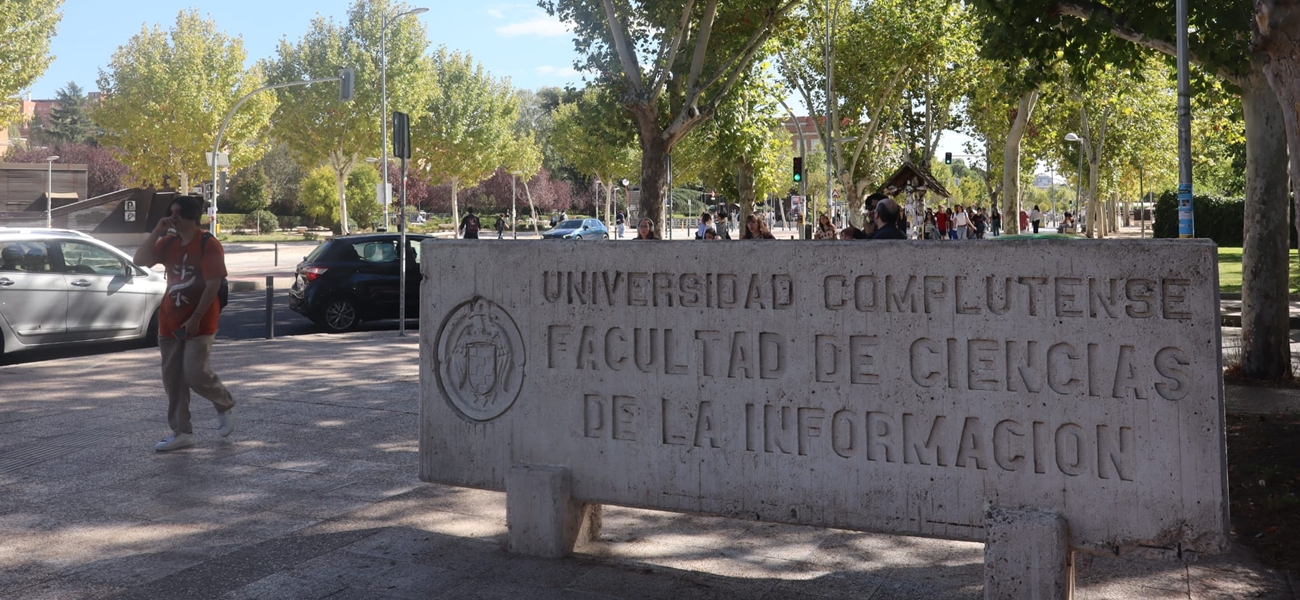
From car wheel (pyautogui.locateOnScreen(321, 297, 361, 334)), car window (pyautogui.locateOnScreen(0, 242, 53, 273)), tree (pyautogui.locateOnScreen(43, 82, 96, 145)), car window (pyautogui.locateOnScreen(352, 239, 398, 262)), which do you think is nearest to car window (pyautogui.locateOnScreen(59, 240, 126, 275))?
car window (pyautogui.locateOnScreen(0, 242, 53, 273))

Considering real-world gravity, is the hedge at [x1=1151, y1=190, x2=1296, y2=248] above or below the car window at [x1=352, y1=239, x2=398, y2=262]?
above

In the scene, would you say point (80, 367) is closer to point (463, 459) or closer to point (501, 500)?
point (501, 500)

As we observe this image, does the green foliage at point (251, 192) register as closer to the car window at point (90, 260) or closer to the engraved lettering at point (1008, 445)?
the car window at point (90, 260)

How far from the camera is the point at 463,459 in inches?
210

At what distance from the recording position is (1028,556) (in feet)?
13.6

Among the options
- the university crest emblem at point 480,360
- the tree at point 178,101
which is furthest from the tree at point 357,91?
the university crest emblem at point 480,360

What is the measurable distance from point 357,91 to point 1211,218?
3852 centimetres

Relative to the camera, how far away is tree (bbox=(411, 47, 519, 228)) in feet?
208

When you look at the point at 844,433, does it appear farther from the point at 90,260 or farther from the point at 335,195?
the point at 335,195

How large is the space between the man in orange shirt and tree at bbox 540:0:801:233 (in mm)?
Answer: 14181

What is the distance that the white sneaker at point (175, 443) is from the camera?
7.33 meters

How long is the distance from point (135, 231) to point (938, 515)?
152ft

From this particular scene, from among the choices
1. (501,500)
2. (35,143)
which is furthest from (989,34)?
(35,143)

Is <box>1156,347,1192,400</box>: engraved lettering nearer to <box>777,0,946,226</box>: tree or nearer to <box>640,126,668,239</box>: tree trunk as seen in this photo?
<box>640,126,668,239</box>: tree trunk
